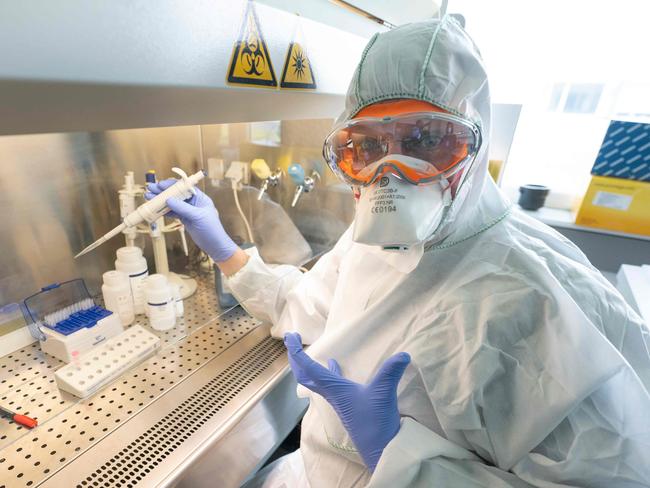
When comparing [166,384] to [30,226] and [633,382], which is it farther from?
[633,382]

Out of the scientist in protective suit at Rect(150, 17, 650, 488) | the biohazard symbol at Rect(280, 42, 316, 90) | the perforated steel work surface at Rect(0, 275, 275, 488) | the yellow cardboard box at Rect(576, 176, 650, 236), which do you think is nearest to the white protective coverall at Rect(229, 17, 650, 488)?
the scientist in protective suit at Rect(150, 17, 650, 488)

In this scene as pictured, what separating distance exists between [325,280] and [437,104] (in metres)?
0.58

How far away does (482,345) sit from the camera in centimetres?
62

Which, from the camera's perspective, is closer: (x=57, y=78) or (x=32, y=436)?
(x=57, y=78)

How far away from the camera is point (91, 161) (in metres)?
1.06

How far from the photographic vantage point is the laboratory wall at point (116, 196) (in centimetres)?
95

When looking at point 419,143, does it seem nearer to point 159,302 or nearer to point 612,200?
point 159,302

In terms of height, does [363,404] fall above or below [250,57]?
below

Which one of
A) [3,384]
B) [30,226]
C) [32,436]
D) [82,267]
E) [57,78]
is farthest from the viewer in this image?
[82,267]

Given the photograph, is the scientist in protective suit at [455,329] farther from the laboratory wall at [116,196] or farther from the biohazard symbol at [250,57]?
the laboratory wall at [116,196]

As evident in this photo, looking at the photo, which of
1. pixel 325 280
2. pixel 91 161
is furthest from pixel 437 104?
pixel 91 161


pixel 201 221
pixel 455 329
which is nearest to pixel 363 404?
pixel 455 329

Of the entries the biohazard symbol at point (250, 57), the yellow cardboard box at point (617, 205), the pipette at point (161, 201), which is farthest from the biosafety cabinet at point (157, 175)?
the yellow cardboard box at point (617, 205)

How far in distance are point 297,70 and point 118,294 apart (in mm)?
808
